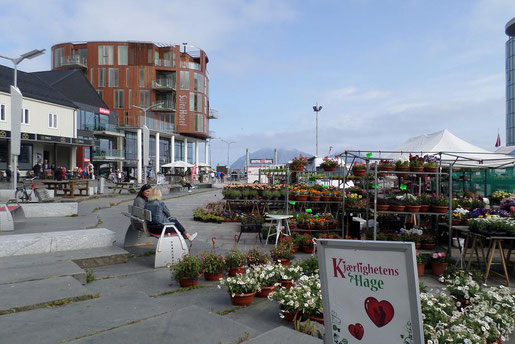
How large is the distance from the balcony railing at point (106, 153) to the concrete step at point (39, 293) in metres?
46.7

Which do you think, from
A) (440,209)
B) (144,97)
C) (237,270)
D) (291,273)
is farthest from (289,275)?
(144,97)

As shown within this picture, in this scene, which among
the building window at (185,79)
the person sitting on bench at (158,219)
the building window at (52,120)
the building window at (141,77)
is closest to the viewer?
the person sitting on bench at (158,219)

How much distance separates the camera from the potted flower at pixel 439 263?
6.47 m

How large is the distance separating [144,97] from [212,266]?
5354 cm

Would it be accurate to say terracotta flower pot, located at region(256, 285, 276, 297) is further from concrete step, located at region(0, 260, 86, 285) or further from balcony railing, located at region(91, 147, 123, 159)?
balcony railing, located at region(91, 147, 123, 159)

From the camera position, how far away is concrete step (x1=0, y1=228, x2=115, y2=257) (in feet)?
19.8

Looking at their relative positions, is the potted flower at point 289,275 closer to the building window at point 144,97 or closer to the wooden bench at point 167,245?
the wooden bench at point 167,245

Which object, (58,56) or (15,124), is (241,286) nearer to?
(15,124)

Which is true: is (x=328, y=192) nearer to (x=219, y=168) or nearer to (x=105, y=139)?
(x=105, y=139)

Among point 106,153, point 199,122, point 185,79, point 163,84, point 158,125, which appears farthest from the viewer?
point 199,122

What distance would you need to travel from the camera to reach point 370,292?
241 cm

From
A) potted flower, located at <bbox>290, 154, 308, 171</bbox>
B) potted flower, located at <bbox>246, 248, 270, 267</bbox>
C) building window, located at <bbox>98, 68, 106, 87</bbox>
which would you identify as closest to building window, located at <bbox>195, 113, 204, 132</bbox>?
building window, located at <bbox>98, 68, 106, 87</bbox>

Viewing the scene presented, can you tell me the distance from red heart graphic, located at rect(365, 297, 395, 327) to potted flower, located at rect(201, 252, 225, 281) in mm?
3296

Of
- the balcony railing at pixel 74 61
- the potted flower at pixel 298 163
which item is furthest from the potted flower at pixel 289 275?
the balcony railing at pixel 74 61
